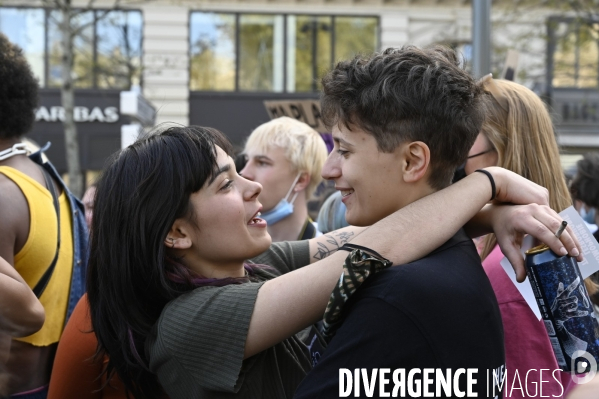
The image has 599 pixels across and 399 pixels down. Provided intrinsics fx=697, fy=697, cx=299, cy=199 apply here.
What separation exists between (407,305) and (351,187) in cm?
45

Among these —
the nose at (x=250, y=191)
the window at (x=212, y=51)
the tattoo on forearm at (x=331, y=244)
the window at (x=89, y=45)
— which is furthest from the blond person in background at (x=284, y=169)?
the window at (x=212, y=51)

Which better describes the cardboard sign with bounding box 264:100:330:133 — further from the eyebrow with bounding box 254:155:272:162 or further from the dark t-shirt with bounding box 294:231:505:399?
the dark t-shirt with bounding box 294:231:505:399

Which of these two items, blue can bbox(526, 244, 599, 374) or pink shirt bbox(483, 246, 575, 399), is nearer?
blue can bbox(526, 244, 599, 374)

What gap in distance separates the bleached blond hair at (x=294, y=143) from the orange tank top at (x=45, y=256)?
1.79m

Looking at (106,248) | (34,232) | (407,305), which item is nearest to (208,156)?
(106,248)

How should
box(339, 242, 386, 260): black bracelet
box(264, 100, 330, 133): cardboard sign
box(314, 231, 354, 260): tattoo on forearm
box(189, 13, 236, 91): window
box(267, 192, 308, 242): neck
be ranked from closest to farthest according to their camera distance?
box(339, 242, 386, 260): black bracelet → box(314, 231, 354, 260): tattoo on forearm → box(267, 192, 308, 242): neck → box(264, 100, 330, 133): cardboard sign → box(189, 13, 236, 91): window

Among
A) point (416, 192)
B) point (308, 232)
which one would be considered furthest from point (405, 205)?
point (308, 232)

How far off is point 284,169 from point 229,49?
1486 cm

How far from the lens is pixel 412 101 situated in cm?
179

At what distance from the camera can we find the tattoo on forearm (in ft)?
8.73

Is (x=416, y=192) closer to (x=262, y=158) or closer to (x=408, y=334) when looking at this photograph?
(x=408, y=334)

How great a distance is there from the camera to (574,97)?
19859 mm

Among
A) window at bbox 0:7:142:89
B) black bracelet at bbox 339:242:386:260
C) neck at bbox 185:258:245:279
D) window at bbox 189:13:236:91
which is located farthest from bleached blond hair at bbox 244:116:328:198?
window at bbox 189:13:236:91

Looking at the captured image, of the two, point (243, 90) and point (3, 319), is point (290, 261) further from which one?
point (243, 90)
